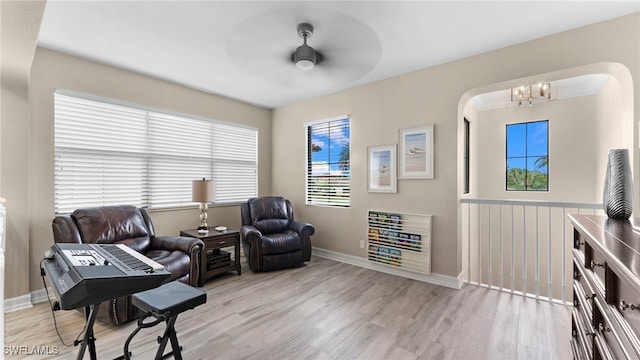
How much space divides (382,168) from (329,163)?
1.06 m

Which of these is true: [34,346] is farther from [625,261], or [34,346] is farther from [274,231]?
[625,261]

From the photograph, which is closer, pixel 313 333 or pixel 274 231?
pixel 313 333

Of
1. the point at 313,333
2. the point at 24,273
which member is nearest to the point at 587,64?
the point at 313,333

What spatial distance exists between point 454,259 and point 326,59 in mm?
2748

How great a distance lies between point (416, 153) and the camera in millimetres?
3578

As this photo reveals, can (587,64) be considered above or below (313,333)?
above

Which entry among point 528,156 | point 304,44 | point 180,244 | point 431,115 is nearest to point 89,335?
point 180,244

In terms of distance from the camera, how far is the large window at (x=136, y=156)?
312 centimetres

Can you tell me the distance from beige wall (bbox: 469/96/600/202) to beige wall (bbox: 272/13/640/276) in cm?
160

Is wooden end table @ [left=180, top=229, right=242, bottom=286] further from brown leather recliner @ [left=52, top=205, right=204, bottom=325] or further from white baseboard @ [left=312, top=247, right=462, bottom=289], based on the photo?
white baseboard @ [left=312, top=247, right=462, bottom=289]

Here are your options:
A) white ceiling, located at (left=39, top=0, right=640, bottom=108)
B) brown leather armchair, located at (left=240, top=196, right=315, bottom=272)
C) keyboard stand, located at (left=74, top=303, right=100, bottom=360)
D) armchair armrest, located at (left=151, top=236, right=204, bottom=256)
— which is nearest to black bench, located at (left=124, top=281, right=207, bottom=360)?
keyboard stand, located at (left=74, top=303, right=100, bottom=360)

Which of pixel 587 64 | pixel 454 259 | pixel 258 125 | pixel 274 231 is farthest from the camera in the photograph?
pixel 258 125

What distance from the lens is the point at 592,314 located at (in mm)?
1354

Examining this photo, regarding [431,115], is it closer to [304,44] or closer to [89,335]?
[304,44]
